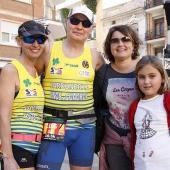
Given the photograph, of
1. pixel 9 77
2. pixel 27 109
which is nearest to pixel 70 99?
pixel 27 109

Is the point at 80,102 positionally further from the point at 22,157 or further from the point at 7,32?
the point at 7,32

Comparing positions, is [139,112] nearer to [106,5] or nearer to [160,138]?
[160,138]

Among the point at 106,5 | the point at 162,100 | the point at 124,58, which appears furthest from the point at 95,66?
the point at 106,5

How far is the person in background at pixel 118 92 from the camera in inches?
124

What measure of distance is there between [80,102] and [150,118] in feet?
2.23

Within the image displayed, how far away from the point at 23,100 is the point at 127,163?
4.05ft

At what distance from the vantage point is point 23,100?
2732 millimetres

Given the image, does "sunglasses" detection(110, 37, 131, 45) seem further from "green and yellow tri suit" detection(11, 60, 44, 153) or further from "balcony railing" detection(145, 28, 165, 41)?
"balcony railing" detection(145, 28, 165, 41)

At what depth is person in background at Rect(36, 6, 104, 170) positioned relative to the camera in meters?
3.00

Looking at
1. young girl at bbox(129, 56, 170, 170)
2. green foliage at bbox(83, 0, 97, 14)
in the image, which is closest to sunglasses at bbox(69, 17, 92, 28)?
young girl at bbox(129, 56, 170, 170)

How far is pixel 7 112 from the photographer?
2652 mm

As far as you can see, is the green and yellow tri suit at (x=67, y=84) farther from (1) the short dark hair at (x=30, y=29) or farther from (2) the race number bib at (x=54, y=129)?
(1) the short dark hair at (x=30, y=29)

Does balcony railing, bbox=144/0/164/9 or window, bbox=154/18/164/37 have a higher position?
balcony railing, bbox=144/0/164/9

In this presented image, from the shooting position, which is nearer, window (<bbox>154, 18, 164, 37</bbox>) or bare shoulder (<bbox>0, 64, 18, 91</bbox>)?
bare shoulder (<bbox>0, 64, 18, 91</bbox>)
